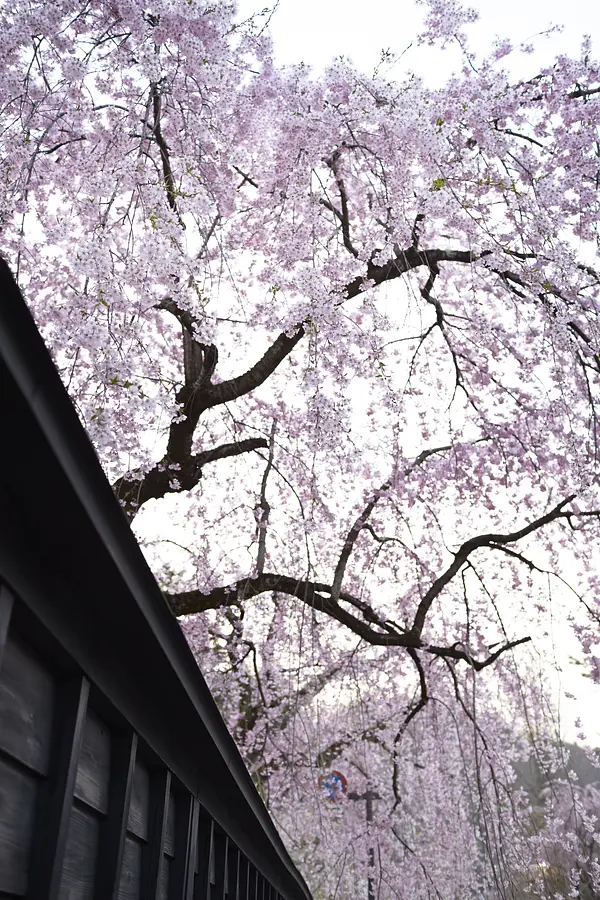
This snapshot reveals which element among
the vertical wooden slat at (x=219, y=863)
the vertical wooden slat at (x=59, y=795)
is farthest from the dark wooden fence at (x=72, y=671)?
the vertical wooden slat at (x=219, y=863)

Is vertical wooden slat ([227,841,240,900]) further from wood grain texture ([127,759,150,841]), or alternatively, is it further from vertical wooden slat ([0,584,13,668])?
vertical wooden slat ([0,584,13,668])

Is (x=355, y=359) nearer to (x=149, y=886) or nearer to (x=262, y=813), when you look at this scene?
(x=262, y=813)

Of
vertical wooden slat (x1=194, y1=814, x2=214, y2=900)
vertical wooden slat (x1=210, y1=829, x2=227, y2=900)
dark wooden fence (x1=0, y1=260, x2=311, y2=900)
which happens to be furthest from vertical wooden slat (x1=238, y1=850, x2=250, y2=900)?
dark wooden fence (x1=0, y1=260, x2=311, y2=900)

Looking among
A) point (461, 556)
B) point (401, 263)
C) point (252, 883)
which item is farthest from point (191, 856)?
point (401, 263)

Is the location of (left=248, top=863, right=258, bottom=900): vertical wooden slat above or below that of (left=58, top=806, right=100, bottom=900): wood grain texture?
above

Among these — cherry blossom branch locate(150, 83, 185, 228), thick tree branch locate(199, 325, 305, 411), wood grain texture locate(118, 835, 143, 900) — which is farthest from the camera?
thick tree branch locate(199, 325, 305, 411)

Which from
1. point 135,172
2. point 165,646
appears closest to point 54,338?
point 135,172

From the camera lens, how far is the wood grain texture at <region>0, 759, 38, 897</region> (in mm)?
859

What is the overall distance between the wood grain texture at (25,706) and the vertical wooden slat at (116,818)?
0.31m

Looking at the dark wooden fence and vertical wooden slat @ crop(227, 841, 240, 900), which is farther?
vertical wooden slat @ crop(227, 841, 240, 900)

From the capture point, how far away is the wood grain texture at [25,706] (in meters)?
0.88

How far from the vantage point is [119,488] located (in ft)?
14.3

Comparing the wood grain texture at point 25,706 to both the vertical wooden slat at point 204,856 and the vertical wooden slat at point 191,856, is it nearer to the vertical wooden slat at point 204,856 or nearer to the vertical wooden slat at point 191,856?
the vertical wooden slat at point 191,856

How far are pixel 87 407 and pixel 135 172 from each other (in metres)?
1.22
